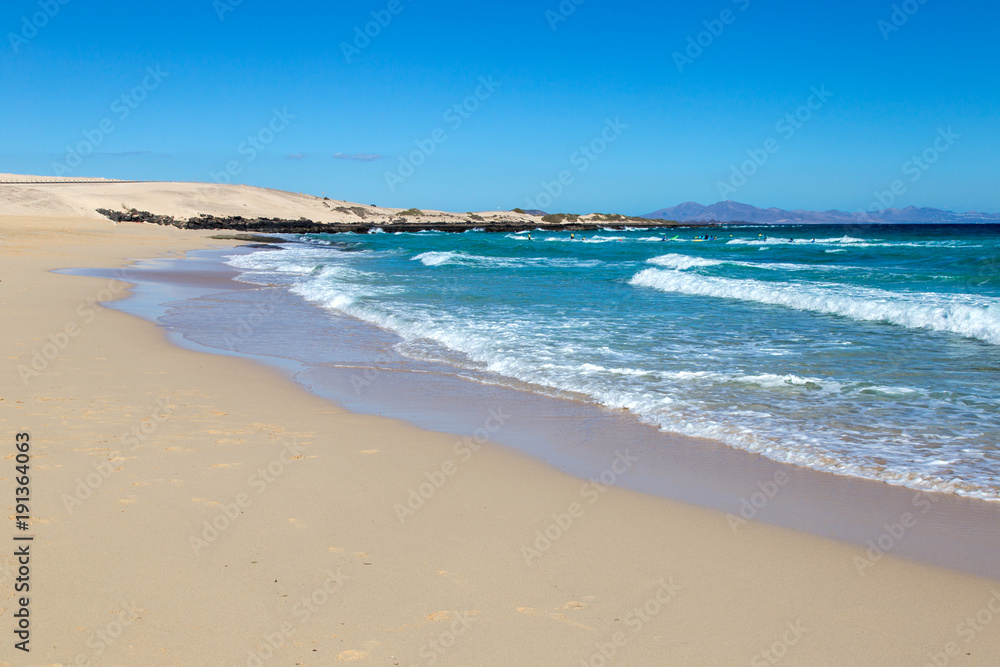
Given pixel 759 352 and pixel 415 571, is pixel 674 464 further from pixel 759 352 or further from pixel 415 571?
pixel 759 352

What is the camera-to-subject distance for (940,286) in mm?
19312

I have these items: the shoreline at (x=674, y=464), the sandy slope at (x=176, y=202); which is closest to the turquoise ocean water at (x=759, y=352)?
the shoreline at (x=674, y=464)

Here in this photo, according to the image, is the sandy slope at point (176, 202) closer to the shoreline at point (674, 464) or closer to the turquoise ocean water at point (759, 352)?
the turquoise ocean water at point (759, 352)

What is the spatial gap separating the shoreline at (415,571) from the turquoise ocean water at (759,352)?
1845 mm

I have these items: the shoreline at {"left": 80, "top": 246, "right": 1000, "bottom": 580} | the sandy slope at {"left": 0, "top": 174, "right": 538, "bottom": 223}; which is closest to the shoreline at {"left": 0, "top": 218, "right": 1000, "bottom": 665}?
the shoreline at {"left": 80, "top": 246, "right": 1000, "bottom": 580}

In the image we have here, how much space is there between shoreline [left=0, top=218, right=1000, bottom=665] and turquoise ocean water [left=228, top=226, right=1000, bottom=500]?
6.05 ft

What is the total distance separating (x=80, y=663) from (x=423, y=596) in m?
1.30

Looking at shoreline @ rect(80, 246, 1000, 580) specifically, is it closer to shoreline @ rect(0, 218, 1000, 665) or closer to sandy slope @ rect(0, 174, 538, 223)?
shoreline @ rect(0, 218, 1000, 665)

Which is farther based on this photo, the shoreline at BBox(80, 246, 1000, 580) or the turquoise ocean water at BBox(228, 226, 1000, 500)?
the turquoise ocean water at BBox(228, 226, 1000, 500)

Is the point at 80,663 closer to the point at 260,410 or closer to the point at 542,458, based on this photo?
the point at 542,458

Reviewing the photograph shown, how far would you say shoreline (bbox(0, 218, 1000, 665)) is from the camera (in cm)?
272

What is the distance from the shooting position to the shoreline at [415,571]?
272 centimetres

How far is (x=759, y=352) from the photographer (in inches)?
368

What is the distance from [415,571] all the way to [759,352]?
7.28 m
